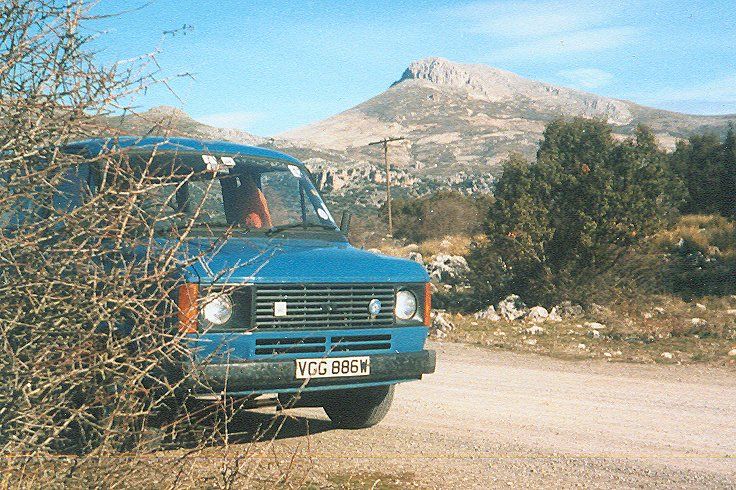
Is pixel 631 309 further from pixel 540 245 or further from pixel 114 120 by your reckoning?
pixel 114 120

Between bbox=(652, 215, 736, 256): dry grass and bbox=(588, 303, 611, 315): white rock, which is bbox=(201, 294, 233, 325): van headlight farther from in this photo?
bbox=(652, 215, 736, 256): dry grass

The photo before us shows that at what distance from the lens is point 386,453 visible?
6.67 meters

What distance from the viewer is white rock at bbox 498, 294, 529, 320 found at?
18.9 m

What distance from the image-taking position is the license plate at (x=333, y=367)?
6234 mm

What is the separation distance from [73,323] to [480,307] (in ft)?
57.5

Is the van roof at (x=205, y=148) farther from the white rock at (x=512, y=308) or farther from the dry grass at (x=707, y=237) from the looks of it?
the dry grass at (x=707, y=237)

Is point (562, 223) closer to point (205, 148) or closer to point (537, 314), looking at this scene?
point (537, 314)

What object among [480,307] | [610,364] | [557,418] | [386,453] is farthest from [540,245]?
[386,453]

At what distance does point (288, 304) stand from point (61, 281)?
228 cm

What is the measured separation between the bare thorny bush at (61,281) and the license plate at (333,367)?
184 centimetres

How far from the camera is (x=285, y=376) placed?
6.14 m

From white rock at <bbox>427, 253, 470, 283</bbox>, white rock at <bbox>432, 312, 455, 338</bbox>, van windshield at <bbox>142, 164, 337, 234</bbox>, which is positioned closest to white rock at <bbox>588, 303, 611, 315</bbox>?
white rock at <bbox>432, 312, 455, 338</bbox>

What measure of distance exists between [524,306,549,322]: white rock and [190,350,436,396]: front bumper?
11661 millimetres

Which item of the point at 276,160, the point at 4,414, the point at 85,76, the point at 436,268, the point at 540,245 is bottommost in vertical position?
the point at 436,268
